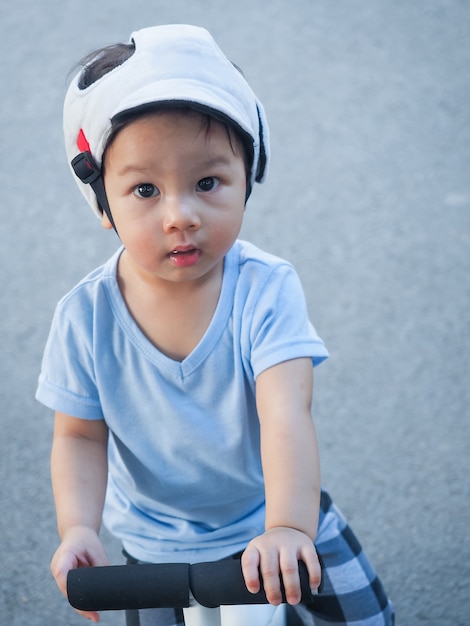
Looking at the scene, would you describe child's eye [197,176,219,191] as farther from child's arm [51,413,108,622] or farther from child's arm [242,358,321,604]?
child's arm [51,413,108,622]

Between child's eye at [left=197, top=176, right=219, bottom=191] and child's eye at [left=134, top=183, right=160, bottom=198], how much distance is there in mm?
42

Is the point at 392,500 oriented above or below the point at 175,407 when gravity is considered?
below

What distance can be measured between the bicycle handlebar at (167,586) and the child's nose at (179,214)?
32cm

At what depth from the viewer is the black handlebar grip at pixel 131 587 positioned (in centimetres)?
71

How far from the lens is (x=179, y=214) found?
33.6 inches

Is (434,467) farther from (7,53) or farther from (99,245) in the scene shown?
(7,53)

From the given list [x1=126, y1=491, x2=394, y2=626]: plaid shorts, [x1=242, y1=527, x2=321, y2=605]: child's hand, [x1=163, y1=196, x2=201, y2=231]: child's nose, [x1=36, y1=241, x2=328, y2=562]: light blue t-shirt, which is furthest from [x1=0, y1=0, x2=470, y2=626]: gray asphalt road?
[x1=163, y1=196, x2=201, y2=231]: child's nose

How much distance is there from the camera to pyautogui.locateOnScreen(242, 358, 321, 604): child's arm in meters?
0.76

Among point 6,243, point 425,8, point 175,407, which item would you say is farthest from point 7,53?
point 175,407

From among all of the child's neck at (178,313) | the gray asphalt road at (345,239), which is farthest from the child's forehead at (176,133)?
the gray asphalt road at (345,239)

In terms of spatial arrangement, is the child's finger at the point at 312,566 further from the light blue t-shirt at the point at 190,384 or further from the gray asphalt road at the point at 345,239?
the gray asphalt road at the point at 345,239

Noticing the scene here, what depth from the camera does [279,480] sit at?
2.98 ft

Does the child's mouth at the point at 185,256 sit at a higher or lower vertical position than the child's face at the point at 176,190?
lower

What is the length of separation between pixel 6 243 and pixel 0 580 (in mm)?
836
